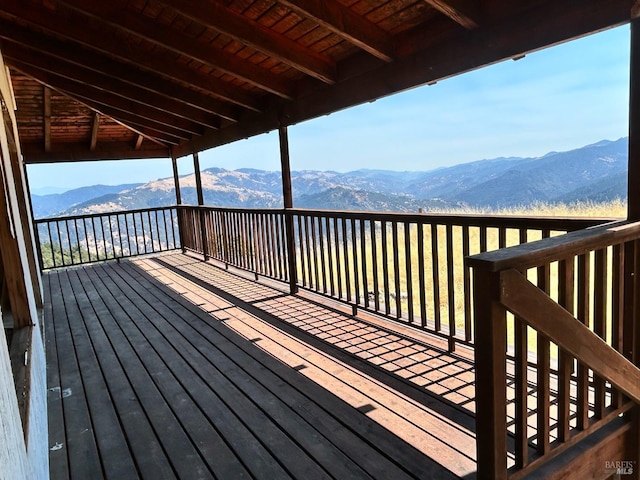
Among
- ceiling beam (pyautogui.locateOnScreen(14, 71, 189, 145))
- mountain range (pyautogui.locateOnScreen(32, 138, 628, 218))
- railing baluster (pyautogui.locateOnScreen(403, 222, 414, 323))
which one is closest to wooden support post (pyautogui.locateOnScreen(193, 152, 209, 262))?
ceiling beam (pyautogui.locateOnScreen(14, 71, 189, 145))

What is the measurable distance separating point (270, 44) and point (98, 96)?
3.74 meters

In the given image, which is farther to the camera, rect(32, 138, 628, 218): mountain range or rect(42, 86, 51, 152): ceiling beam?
rect(32, 138, 628, 218): mountain range

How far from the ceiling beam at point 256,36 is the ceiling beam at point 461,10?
1.36m

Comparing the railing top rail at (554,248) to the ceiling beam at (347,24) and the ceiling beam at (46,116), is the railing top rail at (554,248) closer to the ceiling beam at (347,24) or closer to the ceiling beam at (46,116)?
the ceiling beam at (347,24)

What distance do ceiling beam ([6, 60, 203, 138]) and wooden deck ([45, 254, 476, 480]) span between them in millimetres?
3264

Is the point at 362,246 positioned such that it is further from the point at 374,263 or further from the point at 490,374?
the point at 490,374

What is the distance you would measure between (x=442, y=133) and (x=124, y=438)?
169 ft

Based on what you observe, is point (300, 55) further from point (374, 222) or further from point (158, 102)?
point (158, 102)

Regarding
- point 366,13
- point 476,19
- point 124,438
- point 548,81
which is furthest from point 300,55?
point 548,81

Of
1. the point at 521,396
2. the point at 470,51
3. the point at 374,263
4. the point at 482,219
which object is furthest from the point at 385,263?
the point at 521,396

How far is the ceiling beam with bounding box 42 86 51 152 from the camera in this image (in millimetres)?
6184

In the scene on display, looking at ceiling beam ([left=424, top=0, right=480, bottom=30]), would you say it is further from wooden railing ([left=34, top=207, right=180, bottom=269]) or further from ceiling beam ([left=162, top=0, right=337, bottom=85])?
wooden railing ([left=34, top=207, right=180, bottom=269])

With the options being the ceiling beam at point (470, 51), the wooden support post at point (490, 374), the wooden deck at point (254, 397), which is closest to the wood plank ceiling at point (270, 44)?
the ceiling beam at point (470, 51)

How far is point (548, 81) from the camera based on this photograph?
41531mm
